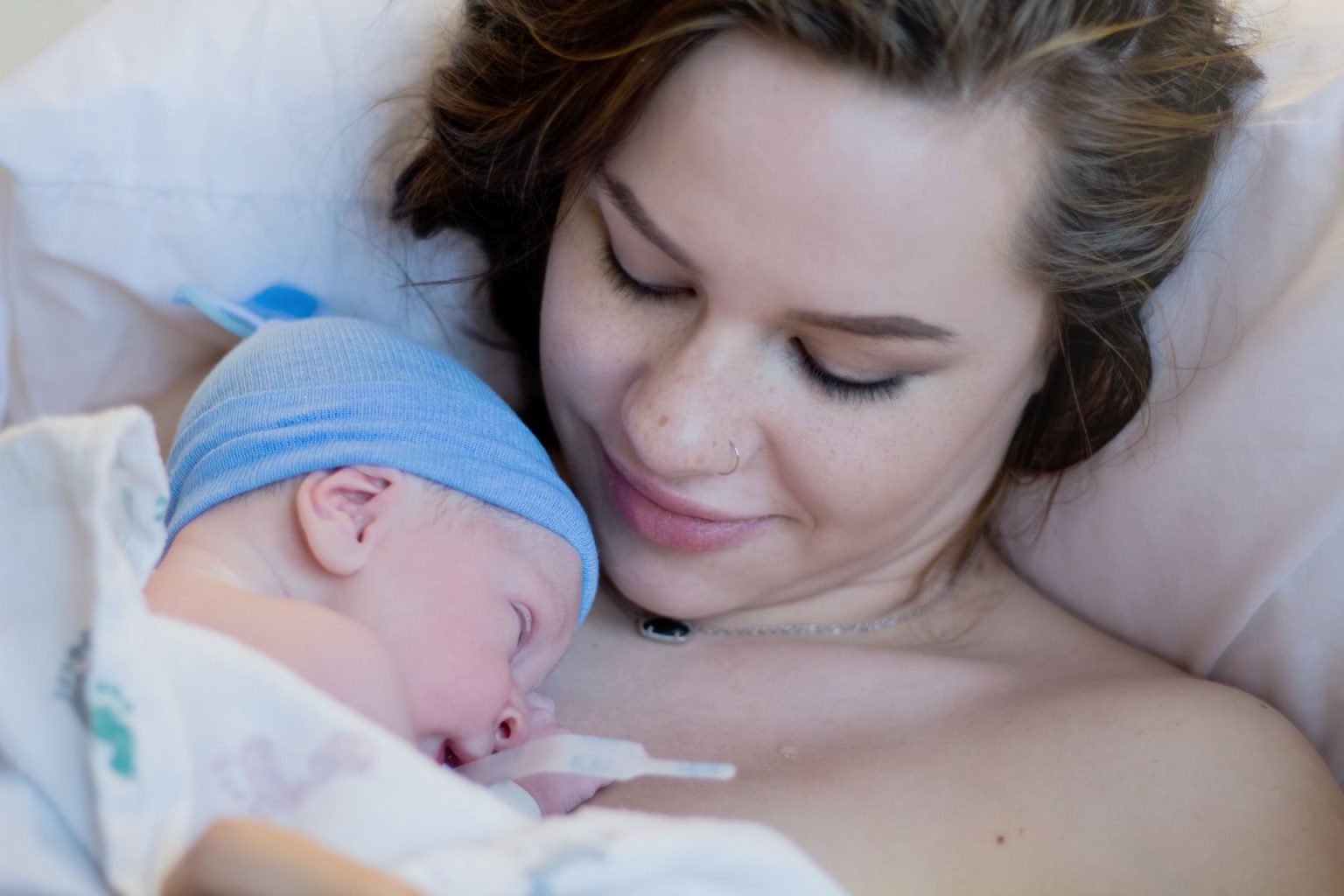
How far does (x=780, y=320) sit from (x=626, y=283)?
0.21 metres

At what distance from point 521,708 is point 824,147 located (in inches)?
24.8

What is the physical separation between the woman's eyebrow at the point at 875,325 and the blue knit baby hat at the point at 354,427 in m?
0.35

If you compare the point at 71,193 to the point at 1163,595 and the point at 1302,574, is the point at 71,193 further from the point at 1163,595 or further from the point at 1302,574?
the point at 1302,574

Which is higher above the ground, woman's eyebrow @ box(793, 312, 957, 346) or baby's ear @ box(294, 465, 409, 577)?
woman's eyebrow @ box(793, 312, 957, 346)

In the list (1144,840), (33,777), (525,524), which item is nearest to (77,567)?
(33,777)

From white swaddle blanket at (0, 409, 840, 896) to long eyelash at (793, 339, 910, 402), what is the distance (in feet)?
1.71

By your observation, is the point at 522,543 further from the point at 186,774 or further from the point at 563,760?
the point at 186,774

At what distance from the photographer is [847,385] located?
4.23ft

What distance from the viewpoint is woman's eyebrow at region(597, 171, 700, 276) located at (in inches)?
48.4

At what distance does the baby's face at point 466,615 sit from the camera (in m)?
1.17

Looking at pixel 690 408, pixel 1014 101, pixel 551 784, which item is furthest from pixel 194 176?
pixel 1014 101

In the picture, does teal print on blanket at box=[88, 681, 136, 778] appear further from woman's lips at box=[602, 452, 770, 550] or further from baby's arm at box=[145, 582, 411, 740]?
woman's lips at box=[602, 452, 770, 550]

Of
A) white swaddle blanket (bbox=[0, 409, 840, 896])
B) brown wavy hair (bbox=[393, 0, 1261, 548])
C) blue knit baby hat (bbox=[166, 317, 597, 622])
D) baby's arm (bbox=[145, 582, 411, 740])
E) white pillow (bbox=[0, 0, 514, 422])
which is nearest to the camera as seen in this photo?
white swaddle blanket (bbox=[0, 409, 840, 896])

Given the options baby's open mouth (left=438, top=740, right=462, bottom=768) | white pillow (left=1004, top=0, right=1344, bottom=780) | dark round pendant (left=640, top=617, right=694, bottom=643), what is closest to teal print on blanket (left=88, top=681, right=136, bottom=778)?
baby's open mouth (left=438, top=740, right=462, bottom=768)
